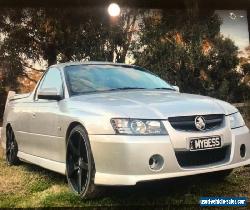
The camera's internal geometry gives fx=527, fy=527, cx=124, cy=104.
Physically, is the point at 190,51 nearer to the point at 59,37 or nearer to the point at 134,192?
the point at 59,37

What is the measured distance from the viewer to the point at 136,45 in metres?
5.52

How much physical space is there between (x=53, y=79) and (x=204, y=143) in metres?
2.00

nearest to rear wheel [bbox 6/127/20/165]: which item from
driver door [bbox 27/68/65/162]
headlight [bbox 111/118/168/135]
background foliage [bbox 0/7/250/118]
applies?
background foliage [bbox 0/7/250/118]

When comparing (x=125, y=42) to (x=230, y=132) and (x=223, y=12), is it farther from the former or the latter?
(x=230, y=132)

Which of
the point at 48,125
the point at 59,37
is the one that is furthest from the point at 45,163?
the point at 59,37

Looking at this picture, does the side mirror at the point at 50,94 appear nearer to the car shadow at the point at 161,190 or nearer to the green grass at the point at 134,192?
the green grass at the point at 134,192

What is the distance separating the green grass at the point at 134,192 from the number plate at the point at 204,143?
1.03 feet

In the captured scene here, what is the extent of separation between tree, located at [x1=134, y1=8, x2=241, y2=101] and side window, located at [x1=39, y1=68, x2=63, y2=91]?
0.88 meters

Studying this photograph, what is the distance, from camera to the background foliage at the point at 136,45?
533 centimetres

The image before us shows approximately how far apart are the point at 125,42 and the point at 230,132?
184cm

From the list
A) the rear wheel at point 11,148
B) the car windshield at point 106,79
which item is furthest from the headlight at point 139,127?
the rear wheel at point 11,148

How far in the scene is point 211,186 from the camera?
459cm

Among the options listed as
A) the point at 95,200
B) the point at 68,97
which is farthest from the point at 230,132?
the point at 68,97

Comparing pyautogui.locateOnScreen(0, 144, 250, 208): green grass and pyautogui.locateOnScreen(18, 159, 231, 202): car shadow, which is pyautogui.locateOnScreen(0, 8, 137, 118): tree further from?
pyautogui.locateOnScreen(18, 159, 231, 202): car shadow
